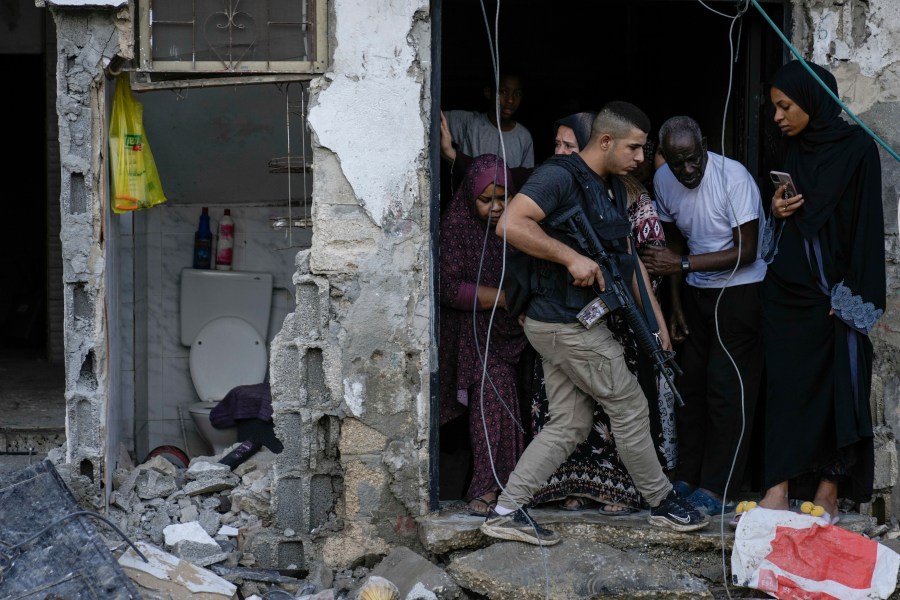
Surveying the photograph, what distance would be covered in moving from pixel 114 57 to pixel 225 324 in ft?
7.26

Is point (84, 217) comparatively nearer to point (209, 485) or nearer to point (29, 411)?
point (209, 485)

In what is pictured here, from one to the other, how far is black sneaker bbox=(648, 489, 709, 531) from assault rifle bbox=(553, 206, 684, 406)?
21.4 inches

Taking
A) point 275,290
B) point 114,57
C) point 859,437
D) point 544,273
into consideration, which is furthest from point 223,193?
point 859,437

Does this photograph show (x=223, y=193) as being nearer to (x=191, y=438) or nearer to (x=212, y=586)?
(x=191, y=438)

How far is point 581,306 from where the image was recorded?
15.0ft

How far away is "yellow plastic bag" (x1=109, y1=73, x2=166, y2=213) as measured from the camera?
16.6 ft

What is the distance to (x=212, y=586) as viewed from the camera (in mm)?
4508

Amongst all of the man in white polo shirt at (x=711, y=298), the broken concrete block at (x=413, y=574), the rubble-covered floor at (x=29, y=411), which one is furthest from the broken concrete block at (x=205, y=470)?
the man in white polo shirt at (x=711, y=298)

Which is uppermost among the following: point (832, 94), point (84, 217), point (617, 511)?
point (832, 94)

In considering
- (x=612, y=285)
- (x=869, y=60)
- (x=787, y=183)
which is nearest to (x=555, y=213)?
(x=612, y=285)

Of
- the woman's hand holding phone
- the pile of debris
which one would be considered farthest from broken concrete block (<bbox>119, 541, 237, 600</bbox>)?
the woman's hand holding phone

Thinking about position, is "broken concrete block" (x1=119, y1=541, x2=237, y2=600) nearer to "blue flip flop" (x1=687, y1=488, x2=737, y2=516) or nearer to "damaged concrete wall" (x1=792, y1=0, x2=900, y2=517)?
"blue flip flop" (x1=687, y1=488, x2=737, y2=516)

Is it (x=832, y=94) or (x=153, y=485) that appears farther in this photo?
(x=153, y=485)

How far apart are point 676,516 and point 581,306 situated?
1047 mm
